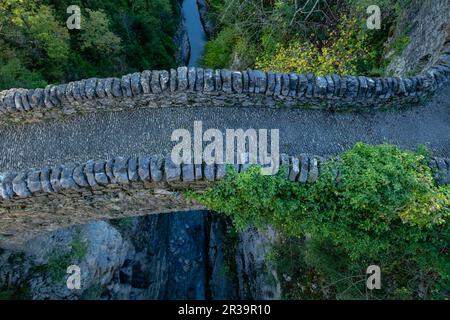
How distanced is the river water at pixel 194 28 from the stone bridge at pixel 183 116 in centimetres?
1447

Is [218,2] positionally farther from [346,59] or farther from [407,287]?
[407,287]

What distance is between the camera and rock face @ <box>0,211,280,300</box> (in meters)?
11.9

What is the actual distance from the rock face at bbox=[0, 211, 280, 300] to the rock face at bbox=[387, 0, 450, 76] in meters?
7.29

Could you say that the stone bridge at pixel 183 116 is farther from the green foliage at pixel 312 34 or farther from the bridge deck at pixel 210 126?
the green foliage at pixel 312 34

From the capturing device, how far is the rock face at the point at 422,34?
10.6m

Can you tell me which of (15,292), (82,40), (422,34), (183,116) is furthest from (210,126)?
(82,40)

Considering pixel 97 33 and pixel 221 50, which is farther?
pixel 221 50

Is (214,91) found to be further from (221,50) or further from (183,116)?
(221,50)

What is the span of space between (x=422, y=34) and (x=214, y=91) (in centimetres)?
720

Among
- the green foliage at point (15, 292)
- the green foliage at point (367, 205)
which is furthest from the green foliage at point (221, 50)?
the green foliage at point (15, 292)

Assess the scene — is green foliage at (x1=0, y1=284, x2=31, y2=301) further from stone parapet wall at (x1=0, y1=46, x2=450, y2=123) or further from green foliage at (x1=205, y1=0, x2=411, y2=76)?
green foliage at (x1=205, y1=0, x2=411, y2=76)

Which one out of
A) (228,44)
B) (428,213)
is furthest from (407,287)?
(228,44)

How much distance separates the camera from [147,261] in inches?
572
